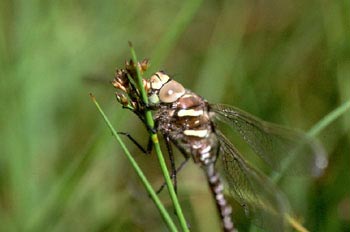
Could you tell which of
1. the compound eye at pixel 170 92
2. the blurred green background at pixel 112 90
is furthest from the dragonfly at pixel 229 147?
the blurred green background at pixel 112 90

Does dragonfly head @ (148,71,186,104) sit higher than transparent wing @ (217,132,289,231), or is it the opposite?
dragonfly head @ (148,71,186,104)

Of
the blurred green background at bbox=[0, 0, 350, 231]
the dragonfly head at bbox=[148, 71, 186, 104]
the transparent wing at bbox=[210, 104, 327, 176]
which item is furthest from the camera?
the blurred green background at bbox=[0, 0, 350, 231]

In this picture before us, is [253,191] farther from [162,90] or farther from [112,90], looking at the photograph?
[112,90]

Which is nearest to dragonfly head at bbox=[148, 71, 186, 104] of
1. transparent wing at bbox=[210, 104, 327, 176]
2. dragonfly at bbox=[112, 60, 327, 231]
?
dragonfly at bbox=[112, 60, 327, 231]

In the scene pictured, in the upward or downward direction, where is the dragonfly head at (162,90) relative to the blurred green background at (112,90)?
upward

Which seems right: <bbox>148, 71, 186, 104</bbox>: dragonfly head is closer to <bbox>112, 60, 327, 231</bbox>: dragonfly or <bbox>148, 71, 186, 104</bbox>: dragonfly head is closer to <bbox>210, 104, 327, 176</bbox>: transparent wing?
<bbox>112, 60, 327, 231</bbox>: dragonfly

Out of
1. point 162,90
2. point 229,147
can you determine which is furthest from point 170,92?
point 229,147

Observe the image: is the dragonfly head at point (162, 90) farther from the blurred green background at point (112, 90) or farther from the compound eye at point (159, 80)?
the blurred green background at point (112, 90)
